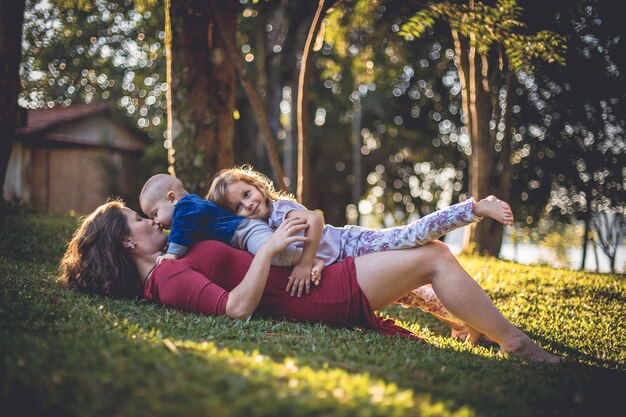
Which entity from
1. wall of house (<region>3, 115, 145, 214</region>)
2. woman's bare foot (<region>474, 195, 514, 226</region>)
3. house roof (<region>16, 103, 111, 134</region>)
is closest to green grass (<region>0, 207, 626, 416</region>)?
woman's bare foot (<region>474, 195, 514, 226</region>)

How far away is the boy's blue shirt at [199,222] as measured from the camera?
3.91 m

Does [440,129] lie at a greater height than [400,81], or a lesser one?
lesser

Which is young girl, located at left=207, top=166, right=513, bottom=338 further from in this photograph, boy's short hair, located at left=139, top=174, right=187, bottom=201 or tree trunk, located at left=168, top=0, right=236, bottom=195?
tree trunk, located at left=168, top=0, right=236, bottom=195

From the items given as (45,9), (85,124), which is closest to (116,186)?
(85,124)

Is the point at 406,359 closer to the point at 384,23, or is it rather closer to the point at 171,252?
the point at 171,252

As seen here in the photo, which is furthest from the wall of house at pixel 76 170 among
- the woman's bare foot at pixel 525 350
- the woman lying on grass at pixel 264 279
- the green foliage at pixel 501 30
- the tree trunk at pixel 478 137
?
the woman's bare foot at pixel 525 350

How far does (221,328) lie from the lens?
130 inches

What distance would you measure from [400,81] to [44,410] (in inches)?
903

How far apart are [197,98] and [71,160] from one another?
18.2 meters

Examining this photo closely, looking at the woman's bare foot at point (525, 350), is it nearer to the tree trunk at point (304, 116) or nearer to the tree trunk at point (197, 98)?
the tree trunk at point (304, 116)

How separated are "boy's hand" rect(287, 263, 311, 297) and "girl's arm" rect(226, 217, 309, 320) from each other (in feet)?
0.72

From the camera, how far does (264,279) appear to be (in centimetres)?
346

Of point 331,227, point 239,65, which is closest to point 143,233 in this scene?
point 331,227

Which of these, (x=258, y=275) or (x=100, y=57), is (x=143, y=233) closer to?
(x=258, y=275)
